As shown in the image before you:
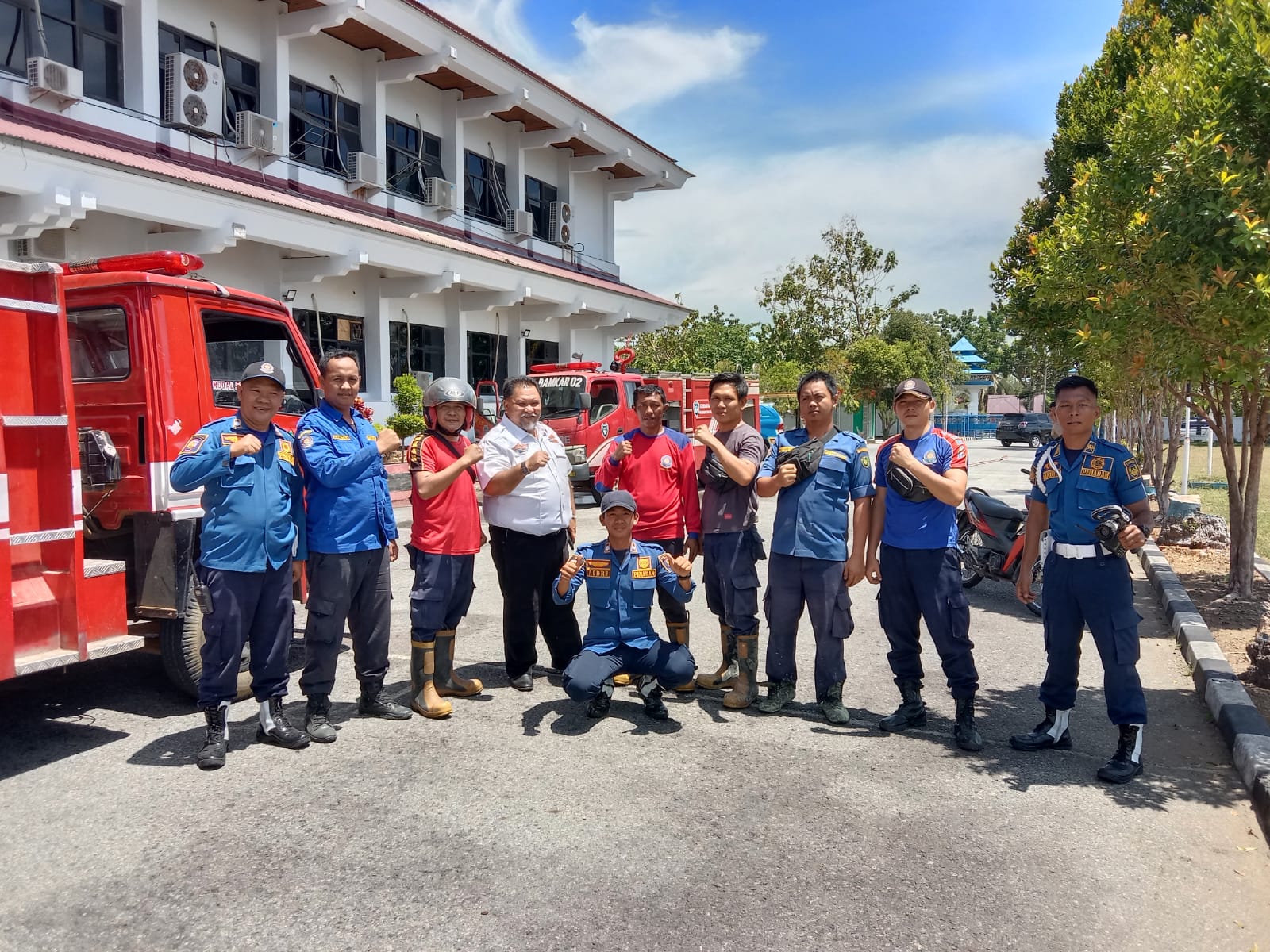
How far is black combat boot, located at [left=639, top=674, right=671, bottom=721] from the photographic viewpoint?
5.00m

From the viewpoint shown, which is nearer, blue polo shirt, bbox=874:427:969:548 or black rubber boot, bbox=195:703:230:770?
black rubber boot, bbox=195:703:230:770

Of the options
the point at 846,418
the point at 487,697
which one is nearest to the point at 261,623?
the point at 487,697

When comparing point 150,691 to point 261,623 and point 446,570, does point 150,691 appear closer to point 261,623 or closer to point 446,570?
point 261,623

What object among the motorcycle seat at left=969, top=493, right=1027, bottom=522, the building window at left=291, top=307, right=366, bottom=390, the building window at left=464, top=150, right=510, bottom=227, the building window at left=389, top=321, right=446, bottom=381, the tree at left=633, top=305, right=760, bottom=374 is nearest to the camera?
the motorcycle seat at left=969, top=493, right=1027, bottom=522

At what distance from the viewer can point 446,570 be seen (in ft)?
16.6

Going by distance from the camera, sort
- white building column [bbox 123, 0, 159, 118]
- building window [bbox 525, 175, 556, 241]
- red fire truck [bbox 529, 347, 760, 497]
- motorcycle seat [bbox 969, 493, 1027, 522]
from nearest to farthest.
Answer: motorcycle seat [bbox 969, 493, 1027, 522]
white building column [bbox 123, 0, 159, 118]
red fire truck [bbox 529, 347, 760, 497]
building window [bbox 525, 175, 556, 241]

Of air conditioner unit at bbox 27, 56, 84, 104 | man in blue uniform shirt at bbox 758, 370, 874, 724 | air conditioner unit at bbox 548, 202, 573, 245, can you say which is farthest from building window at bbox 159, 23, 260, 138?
man in blue uniform shirt at bbox 758, 370, 874, 724

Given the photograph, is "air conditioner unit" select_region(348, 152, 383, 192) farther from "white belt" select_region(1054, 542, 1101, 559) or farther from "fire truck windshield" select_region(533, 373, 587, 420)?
"white belt" select_region(1054, 542, 1101, 559)

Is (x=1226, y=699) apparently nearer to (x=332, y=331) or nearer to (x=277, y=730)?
(x=277, y=730)

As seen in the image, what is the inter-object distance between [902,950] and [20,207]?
11545mm

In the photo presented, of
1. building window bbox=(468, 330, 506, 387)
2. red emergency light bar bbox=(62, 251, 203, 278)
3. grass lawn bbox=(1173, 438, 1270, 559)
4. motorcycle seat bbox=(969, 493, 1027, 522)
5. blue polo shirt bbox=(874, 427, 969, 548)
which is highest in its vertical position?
building window bbox=(468, 330, 506, 387)

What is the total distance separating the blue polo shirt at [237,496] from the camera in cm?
423

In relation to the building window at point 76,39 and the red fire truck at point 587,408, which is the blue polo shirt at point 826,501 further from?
the building window at point 76,39

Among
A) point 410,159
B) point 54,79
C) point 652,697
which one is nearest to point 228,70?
Result: point 54,79
